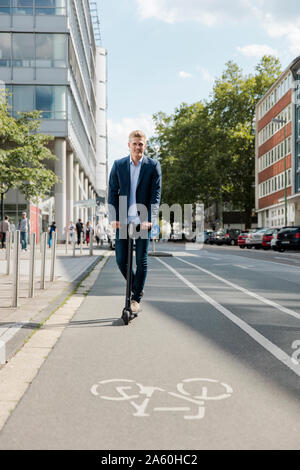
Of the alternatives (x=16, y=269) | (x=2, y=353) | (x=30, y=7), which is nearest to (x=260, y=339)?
(x=2, y=353)

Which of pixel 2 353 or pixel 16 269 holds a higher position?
pixel 16 269

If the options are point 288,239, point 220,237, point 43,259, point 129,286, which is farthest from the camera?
point 220,237

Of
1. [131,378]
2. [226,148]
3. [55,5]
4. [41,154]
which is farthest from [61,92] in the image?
[131,378]

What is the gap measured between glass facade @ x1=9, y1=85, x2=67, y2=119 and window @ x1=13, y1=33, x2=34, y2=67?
1733 mm

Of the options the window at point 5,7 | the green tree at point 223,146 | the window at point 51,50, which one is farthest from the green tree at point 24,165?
the green tree at point 223,146

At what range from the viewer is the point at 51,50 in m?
44.2

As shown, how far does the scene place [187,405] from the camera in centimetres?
379

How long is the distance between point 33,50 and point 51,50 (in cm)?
126

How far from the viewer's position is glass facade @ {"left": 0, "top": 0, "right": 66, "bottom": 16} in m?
43.8

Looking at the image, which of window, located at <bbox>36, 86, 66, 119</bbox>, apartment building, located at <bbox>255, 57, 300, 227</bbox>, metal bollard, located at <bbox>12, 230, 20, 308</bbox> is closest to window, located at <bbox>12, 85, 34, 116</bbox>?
window, located at <bbox>36, 86, 66, 119</bbox>

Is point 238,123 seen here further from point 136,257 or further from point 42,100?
point 136,257

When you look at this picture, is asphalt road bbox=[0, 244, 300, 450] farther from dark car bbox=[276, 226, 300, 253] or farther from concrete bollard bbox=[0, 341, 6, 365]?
dark car bbox=[276, 226, 300, 253]

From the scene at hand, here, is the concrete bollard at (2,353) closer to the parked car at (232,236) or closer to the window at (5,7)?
the window at (5,7)

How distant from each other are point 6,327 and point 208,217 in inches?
4701
